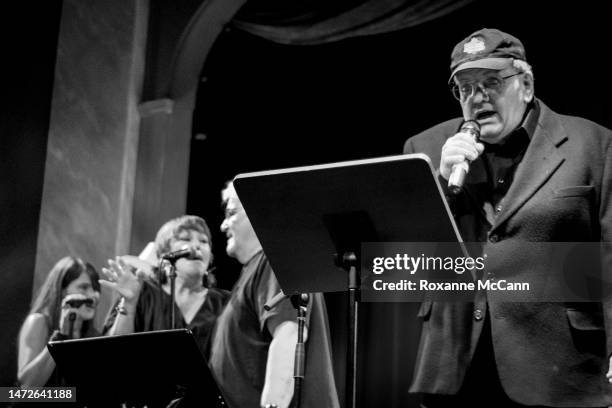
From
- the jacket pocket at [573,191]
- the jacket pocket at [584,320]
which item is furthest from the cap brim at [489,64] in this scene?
the jacket pocket at [584,320]

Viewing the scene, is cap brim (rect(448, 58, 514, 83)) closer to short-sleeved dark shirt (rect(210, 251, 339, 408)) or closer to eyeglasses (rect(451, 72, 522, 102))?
eyeglasses (rect(451, 72, 522, 102))

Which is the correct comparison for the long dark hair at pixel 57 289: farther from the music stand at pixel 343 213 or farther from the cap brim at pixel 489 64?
the cap brim at pixel 489 64

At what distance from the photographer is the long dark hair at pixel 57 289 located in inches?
185

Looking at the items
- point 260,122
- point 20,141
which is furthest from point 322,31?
point 20,141

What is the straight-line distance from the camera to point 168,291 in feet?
14.5

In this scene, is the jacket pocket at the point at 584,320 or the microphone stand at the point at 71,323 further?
the microphone stand at the point at 71,323

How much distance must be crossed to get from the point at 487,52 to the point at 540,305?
769 mm

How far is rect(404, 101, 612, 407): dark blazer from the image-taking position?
7.59 ft

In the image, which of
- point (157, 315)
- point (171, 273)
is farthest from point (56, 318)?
point (171, 273)

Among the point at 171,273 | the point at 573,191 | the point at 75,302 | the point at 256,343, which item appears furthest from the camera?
the point at 75,302

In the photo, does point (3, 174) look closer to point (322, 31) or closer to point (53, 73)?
point (53, 73)

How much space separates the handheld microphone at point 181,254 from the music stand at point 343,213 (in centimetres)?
159

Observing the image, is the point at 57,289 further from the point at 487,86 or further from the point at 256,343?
the point at 487,86

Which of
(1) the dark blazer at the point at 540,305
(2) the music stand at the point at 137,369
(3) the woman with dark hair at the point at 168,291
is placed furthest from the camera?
(3) the woman with dark hair at the point at 168,291
